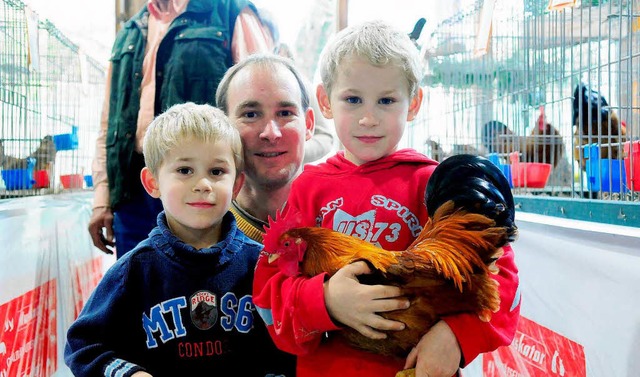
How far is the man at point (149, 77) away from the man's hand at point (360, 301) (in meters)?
1.31

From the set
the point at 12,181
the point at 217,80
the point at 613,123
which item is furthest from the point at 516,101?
the point at 12,181

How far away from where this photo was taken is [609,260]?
1437 millimetres

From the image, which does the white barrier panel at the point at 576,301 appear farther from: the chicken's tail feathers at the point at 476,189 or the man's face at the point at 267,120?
the man's face at the point at 267,120

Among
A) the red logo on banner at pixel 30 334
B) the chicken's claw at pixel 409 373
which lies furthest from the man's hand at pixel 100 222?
the chicken's claw at pixel 409 373

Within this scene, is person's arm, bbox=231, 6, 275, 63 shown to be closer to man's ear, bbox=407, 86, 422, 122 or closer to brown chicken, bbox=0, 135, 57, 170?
man's ear, bbox=407, 86, 422, 122

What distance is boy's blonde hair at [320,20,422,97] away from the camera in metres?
1.18

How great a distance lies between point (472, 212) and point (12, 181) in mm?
2682

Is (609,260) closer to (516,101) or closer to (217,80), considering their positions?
(217,80)

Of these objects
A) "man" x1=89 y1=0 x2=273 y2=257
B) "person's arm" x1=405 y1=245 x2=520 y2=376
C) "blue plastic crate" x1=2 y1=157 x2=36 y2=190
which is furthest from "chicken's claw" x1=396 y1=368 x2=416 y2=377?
"blue plastic crate" x1=2 y1=157 x2=36 y2=190

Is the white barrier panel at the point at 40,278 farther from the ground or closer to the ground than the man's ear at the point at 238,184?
closer to the ground

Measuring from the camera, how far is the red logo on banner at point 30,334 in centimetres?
221

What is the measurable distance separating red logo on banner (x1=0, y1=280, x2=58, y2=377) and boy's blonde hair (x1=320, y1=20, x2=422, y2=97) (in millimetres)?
1654

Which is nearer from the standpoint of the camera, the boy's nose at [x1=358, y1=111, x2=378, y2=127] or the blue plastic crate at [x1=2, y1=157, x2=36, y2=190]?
the boy's nose at [x1=358, y1=111, x2=378, y2=127]

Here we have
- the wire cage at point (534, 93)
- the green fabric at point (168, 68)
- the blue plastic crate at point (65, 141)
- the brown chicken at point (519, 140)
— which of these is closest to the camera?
the green fabric at point (168, 68)
